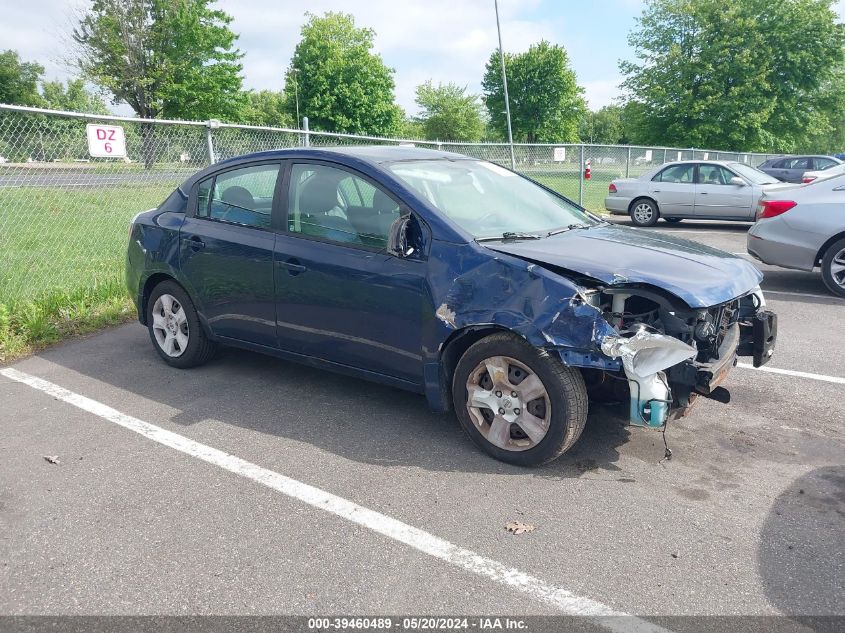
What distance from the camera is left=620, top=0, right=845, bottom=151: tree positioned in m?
34.1

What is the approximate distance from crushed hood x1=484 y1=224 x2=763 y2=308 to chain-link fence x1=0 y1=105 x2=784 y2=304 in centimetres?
506

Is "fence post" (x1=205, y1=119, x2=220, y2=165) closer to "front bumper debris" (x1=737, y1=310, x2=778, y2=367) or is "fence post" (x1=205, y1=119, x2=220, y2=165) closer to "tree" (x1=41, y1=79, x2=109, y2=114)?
"front bumper debris" (x1=737, y1=310, x2=778, y2=367)

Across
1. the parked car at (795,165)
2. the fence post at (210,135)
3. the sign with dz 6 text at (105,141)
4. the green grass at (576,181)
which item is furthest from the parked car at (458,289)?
the parked car at (795,165)

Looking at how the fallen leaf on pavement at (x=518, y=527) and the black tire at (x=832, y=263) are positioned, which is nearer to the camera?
the fallen leaf on pavement at (x=518, y=527)

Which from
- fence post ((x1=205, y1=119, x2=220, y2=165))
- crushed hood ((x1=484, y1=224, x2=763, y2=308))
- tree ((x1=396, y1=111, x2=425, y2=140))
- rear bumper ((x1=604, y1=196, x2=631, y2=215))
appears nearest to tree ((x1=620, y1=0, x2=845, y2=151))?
rear bumper ((x1=604, y1=196, x2=631, y2=215))

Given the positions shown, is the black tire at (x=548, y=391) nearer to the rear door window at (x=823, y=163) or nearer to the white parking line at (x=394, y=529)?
the white parking line at (x=394, y=529)

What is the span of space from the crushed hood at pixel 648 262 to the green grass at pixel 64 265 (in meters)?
4.67

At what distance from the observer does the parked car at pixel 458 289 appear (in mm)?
3518

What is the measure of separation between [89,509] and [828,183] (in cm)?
859

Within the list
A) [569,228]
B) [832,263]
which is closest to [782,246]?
[832,263]

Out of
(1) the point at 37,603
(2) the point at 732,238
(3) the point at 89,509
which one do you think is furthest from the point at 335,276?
(2) the point at 732,238

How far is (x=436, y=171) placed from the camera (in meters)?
4.53

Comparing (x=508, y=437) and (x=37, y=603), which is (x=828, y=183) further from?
(x=37, y=603)

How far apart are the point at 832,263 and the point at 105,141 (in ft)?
26.6
